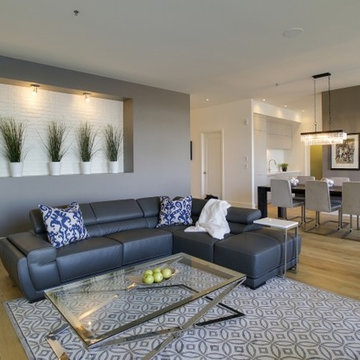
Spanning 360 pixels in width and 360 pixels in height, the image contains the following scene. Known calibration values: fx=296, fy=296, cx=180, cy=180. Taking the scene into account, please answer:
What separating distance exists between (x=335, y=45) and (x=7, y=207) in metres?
5.00

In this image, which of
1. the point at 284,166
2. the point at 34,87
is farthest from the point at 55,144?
the point at 284,166

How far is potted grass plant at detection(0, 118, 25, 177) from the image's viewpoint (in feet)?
14.1

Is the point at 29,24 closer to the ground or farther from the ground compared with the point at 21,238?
farther from the ground

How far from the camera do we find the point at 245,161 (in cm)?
745

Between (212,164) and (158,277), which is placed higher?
(212,164)

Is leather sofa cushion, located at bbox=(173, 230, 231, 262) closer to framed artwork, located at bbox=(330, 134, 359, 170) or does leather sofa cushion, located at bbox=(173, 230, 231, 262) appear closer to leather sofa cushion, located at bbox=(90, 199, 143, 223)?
leather sofa cushion, located at bbox=(90, 199, 143, 223)

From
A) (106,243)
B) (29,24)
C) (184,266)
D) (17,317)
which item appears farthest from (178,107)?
(17,317)

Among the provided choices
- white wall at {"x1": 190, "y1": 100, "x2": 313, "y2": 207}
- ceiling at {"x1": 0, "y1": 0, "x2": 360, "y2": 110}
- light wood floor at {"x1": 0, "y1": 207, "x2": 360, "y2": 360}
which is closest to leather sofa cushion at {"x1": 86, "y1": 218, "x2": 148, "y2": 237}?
light wood floor at {"x1": 0, "y1": 207, "x2": 360, "y2": 360}

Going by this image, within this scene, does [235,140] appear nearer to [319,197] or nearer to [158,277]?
[319,197]

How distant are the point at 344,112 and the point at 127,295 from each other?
627 centimetres

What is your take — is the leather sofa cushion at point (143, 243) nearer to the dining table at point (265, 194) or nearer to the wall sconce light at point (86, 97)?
the wall sconce light at point (86, 97)

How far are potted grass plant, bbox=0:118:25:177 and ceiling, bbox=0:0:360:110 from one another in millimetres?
989

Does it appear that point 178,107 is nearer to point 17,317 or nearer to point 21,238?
point 21,238

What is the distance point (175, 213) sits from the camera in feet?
13.2
